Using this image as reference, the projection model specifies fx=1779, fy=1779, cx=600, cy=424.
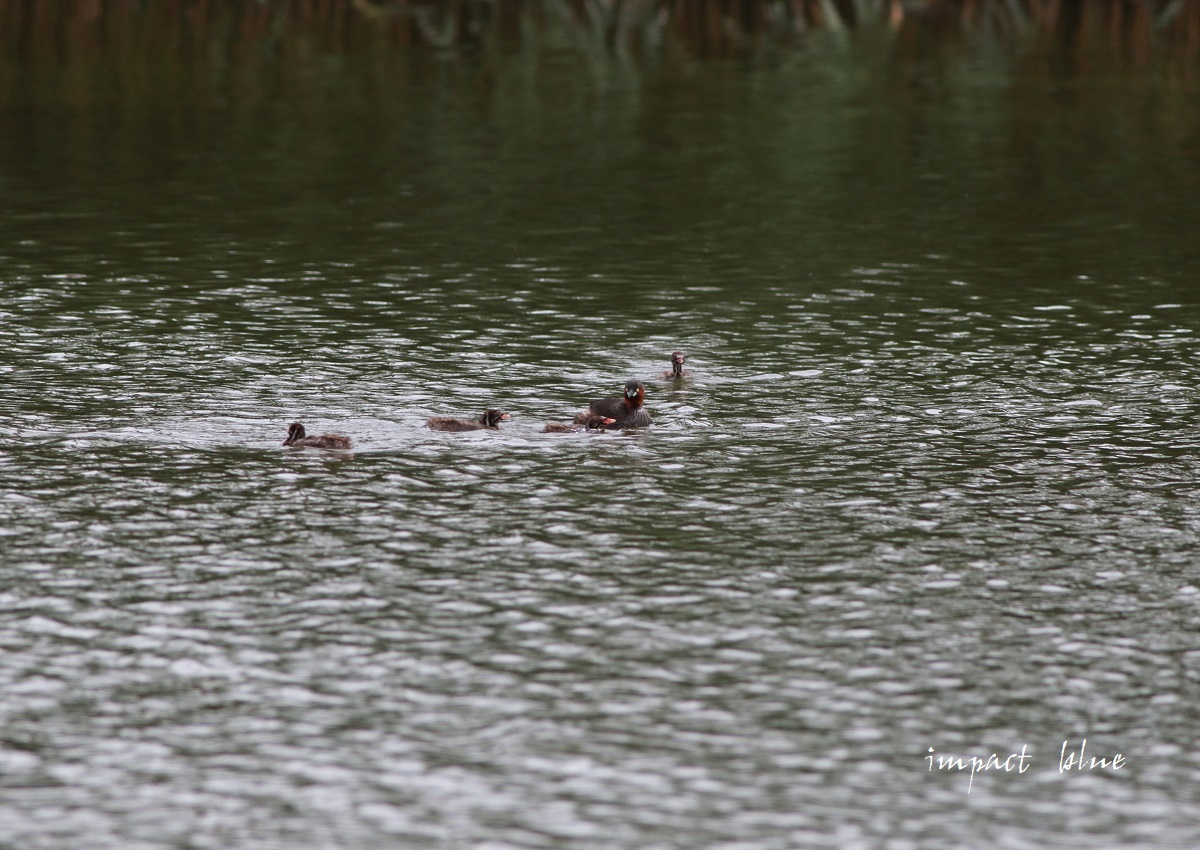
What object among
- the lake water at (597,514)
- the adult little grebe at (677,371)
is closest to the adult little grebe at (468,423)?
the lake water at (597,514)

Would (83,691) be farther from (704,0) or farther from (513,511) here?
(704,0)

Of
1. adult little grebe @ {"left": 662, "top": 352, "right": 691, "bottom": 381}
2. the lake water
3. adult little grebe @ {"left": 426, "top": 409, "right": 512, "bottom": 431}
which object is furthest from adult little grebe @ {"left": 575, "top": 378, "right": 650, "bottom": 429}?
adult little grebe @ {"left": 662, "top": 352, "right": 691, "bottom": 381}

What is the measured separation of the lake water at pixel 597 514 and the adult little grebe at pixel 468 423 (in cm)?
19

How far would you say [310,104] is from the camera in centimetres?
6638

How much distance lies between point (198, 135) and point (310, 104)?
7.20 m

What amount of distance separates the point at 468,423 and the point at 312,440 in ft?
8.07

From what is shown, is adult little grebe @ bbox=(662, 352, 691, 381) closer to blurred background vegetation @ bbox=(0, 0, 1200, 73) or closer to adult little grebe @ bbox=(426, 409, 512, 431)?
adult little grebe @ bbox=(426, 409, 512, 431)

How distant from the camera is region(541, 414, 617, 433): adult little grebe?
2730cm

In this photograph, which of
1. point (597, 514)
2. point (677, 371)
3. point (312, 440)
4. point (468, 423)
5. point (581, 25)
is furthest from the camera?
point (581, 25)

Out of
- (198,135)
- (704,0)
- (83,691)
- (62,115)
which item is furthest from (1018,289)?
(704,0)

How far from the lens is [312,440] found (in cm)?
2633

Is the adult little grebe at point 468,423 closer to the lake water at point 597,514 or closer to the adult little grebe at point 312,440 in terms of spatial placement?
the lake water at point 597,514

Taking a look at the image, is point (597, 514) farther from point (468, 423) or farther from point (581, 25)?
point (581, 25)

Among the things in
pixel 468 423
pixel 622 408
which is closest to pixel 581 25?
pixel 622 408
